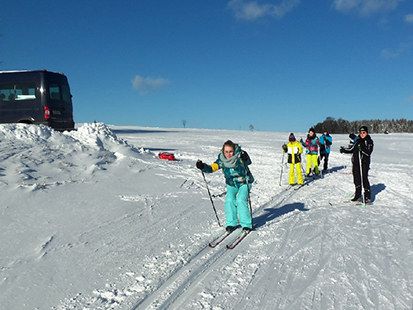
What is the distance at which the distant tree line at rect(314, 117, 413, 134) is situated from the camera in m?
103

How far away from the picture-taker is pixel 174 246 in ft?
15.1

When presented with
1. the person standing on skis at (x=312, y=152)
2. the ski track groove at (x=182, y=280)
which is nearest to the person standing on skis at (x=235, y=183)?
the ski track groove at (x=182, y=280)

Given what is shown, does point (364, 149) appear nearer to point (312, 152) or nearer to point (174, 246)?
point (312, 152)

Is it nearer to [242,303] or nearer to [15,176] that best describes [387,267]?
[242,303]

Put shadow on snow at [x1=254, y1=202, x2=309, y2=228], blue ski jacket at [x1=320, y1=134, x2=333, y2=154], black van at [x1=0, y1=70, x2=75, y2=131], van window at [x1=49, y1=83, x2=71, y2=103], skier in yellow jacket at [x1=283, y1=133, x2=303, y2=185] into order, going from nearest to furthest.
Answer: shadow on snow at [x1=254, y1=202, x2=309, y2=228]
skier in yellow jacket at [x1=283, y1=133, x2=303, y2=185]
black van at [x1=0, y1=70, x2=75, y2=131]
van window at [x1=49, y1=83, x2=71, y2=103]
blue ski jacket at [x1=320, y1=134, x2=333, y2=154]

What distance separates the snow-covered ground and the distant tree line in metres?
96.0

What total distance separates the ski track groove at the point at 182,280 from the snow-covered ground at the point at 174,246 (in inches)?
0.5

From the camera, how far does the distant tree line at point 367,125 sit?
103375 mm

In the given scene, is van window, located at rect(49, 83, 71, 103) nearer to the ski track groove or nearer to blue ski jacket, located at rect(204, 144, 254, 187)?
blue ski jacket, located at rect(204, 144, 254, 187)

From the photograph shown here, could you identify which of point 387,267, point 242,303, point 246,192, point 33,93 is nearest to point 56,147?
point 33,93

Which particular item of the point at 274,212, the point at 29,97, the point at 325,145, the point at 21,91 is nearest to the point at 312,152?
the point at 325,145

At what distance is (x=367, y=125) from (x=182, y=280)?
137m

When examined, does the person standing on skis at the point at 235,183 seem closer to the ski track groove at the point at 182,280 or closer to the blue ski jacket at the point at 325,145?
the ski track groove at the point at 182,280

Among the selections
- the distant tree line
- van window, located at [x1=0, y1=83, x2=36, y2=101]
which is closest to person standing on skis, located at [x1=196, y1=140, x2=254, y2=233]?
van window, located at [x1=0, y1=83, x2=36, y2=101]
